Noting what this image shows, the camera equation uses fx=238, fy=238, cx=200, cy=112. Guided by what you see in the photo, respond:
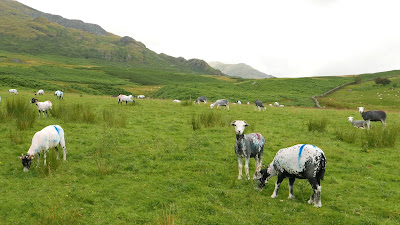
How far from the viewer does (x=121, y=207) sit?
712 centimetres

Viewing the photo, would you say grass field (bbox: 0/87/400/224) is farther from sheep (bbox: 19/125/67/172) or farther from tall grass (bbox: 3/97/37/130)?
sheep (bbox: 19/125/67/172)

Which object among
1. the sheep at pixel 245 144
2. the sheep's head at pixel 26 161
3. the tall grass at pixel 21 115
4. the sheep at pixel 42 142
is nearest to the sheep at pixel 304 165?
the sheep at pixel 245 144

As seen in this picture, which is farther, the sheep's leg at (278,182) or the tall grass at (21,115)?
the tall grass at (21,115)

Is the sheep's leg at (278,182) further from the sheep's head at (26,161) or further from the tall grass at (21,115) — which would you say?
the tall grass at (21,115)

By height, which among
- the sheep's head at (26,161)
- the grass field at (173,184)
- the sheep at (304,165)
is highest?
the sheep at (304,165)

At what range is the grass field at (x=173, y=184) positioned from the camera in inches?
269

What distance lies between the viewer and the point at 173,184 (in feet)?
29.1

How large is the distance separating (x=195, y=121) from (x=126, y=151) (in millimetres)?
7398

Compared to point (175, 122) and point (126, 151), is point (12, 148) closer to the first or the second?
point (126, 151)

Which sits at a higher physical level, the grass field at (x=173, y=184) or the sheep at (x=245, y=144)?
the sheep at (x=245, y=144)

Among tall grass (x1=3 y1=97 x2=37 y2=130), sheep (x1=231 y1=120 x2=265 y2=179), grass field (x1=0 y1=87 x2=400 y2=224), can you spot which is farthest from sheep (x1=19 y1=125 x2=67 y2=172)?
sheep (x1=231 y1=120 x2=265 y2=179)

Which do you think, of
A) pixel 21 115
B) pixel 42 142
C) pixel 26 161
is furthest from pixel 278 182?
pixel 21 115

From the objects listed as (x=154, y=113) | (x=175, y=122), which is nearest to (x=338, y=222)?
(x=175, y=122)

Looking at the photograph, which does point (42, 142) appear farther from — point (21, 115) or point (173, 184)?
point (21, 115)
